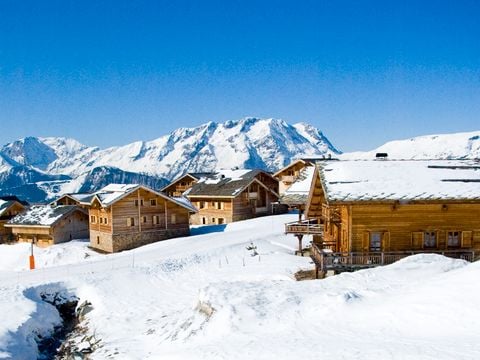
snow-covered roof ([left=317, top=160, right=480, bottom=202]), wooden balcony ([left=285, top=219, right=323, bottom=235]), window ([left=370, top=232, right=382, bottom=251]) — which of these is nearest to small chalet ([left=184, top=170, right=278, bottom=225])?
wooden balcony ([left=285, top=219, right=323, bottom=235])

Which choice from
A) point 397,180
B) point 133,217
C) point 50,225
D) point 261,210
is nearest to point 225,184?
point 261,210

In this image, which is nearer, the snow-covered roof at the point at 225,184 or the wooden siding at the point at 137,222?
the wooden siding at the point at 137,222

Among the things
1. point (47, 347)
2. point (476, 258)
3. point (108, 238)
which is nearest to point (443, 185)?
point (476, 258)

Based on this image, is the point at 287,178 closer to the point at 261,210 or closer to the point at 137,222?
the point at 261,210

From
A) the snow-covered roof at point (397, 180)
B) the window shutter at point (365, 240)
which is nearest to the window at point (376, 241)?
the window shutter at point (365, 240)

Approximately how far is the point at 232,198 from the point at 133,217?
15157 mm

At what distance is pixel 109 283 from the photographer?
99.1ft

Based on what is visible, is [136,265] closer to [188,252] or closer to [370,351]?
[188,252]

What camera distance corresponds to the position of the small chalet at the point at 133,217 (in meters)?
46.5

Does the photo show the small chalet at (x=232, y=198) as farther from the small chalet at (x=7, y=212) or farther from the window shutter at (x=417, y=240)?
the window shutter at (x=417, y=240)

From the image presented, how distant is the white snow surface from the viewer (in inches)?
604

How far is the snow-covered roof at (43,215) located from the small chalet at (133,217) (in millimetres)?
5605

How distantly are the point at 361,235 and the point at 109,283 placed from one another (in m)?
15.7

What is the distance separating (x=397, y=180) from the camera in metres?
28.9
